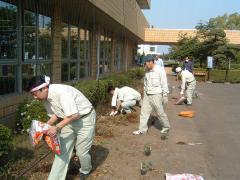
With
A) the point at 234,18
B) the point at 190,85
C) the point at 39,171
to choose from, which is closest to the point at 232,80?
the point at 190,85

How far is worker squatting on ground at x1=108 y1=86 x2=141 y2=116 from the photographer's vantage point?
36.0 ft

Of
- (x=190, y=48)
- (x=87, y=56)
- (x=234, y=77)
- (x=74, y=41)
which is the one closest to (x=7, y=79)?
(x=74, y=41)

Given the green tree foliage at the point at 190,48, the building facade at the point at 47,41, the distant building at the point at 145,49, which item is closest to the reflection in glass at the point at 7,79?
the building facade at the point at 47,41

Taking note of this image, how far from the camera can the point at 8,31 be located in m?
8.36

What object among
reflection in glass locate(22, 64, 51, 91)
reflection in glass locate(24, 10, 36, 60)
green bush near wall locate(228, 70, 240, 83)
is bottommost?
green bush near wall locate(228, 70, 240, 83)

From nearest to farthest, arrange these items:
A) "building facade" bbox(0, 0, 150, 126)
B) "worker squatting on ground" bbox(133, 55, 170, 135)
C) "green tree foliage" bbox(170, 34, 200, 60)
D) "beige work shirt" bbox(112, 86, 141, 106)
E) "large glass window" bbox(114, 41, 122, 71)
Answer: "building facade" bbox(0, 0, 150, 126) < "worker squatting on ground" bbox(133, 55, 170, 135) < "beige work shirt" bbox(112, 86, 141, 106) < "large glass window" bbox(114, 41, 122, 71) < "green tree foliage" bbox(170, 34, 200, 60)

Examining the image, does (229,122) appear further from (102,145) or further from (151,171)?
(151,171)

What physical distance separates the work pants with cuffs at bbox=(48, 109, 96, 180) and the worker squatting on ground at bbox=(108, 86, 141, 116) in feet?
17.9

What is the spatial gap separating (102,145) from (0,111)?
80.6 inches

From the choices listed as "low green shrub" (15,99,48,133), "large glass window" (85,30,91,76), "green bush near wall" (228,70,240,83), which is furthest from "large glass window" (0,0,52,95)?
"green bush near wall" (228,70,240,83)

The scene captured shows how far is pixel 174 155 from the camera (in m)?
7.41

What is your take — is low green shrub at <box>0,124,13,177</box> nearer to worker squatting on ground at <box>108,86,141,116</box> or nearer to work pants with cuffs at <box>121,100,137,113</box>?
worker squatting on ground at <box>108,86,141,116</box>

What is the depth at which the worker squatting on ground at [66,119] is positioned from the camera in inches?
189

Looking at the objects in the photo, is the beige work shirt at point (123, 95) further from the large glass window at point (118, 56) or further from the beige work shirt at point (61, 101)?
the large glass window at point (118, 56)
